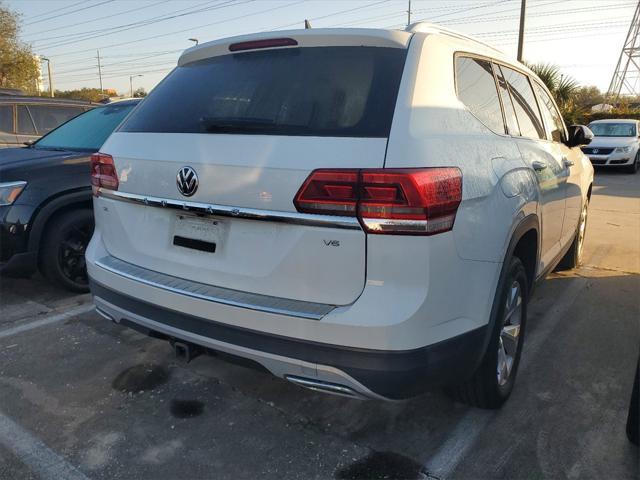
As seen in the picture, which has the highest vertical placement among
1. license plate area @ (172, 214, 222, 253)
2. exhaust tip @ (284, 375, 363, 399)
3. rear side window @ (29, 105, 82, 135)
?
rear side window @ (29, 105, 82, 135)

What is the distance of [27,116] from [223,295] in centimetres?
694

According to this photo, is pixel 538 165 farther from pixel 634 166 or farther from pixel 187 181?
pixel 634 166

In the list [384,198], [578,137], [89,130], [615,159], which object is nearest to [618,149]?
[615,159]

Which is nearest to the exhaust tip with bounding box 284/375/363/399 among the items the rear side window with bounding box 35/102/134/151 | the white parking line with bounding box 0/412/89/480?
the white parking line with bounding box 0/412/89/480

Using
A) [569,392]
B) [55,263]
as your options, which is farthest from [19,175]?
[569,392]

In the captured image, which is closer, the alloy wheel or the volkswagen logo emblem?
the volkswagen logo emblem

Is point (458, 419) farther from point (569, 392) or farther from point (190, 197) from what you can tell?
point (190, 197)

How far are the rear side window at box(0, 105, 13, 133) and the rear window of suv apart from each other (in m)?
6.03

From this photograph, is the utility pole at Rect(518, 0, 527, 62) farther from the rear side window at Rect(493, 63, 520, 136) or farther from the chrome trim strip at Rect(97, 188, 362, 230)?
the chrome trim strip at Rect(97, 188, 362, 230)

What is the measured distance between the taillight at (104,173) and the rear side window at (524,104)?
2.29m

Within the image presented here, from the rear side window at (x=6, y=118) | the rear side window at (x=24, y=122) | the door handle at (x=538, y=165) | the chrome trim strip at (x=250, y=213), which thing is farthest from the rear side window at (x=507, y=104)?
the rear side window at (x=6, y=118)

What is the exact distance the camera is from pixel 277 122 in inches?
87.5

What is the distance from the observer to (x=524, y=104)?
11.6 ft

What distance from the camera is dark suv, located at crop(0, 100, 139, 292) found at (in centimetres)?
420
